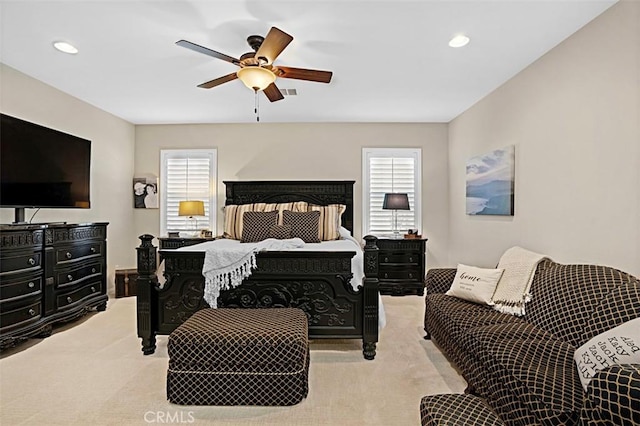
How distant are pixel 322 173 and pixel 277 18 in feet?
10.9

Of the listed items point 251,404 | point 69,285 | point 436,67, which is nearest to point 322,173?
point 436,67

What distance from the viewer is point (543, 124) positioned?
3.29 m

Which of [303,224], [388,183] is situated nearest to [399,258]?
[388,183]

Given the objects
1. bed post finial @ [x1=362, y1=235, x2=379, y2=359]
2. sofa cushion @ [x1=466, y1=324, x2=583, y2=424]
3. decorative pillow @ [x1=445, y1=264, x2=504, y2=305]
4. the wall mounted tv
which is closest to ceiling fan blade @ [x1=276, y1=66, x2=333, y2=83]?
bed post finial @ [x1=362, y1=235, x2=379, y2=359]

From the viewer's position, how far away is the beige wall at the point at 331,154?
5.87 m

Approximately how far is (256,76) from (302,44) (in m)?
0.57

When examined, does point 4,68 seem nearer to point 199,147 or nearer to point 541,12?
point 199,147

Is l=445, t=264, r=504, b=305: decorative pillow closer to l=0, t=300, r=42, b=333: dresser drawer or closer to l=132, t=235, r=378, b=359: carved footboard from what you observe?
l=132, t=235, r=378, b=359: carved footboard

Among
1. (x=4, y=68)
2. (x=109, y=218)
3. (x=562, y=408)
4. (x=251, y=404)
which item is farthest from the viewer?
(x=109, y=218)

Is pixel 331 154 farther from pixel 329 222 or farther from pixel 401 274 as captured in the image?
pixel 401 274

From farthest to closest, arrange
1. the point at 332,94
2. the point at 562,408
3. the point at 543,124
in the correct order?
the point at 332,94
the point at 543,124
the point at 562,408

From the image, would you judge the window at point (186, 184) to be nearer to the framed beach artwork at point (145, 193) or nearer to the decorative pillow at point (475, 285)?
the framed beach artwork at point (145, 193)

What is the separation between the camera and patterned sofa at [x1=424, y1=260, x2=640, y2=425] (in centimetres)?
125

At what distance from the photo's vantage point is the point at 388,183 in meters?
5.89
